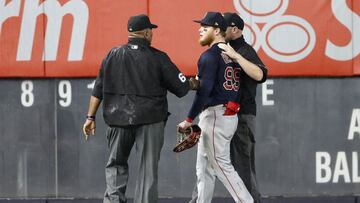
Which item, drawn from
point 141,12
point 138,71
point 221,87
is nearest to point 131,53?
point 138,71

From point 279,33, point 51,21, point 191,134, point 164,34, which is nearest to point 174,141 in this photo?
point 164,34

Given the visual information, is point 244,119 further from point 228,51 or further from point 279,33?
point 279,33

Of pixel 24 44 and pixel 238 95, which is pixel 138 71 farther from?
pixel 24 44

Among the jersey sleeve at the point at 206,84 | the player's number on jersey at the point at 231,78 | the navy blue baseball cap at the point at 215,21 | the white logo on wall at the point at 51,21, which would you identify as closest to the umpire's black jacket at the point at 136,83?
the jersey sleeve at the point at 206,84

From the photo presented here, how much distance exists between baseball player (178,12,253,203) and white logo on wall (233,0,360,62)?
1738 mm

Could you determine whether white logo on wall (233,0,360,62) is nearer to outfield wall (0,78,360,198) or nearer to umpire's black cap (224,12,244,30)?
outfield wall (0,78,360,198)

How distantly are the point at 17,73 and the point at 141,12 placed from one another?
1.45 m

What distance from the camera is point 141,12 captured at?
10883mm

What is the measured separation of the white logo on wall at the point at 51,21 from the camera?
35.8 feet

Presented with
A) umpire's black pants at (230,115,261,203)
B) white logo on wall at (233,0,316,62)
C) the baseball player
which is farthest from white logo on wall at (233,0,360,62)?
the baseball player

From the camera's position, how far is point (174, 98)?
10961 millimetres

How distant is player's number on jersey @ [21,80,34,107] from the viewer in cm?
1098

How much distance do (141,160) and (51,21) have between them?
2.62 metres

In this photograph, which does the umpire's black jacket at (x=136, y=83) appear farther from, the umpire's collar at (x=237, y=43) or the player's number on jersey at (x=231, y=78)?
the umpire's collar at (x=237, y=43)
